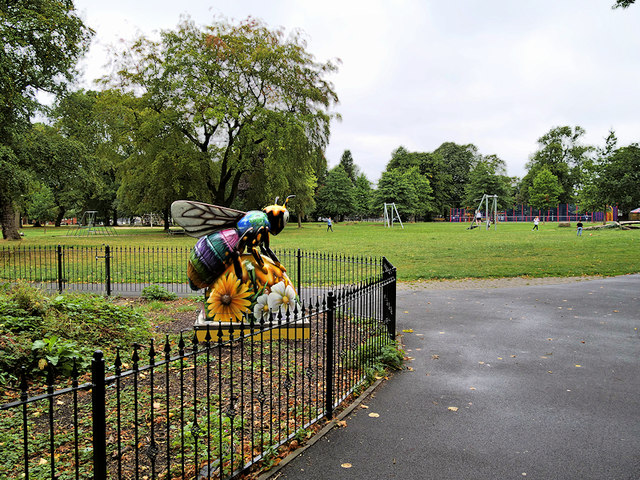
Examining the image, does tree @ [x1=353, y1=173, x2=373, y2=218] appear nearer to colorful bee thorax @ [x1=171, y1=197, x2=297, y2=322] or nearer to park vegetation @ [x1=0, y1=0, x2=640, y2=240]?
park vegetation @ [x1=0, y1=0, x2=640, y2=240]

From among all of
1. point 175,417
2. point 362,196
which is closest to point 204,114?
point 175,417

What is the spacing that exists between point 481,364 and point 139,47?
120ft

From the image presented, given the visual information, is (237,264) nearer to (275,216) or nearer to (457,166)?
(275,216)

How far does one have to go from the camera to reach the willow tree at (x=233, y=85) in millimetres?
32156

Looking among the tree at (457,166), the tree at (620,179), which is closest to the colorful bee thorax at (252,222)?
the tree at (620,179)

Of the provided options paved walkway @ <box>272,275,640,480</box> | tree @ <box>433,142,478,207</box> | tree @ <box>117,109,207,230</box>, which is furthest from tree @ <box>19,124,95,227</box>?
tree @ <box>433,142,478,207</box>

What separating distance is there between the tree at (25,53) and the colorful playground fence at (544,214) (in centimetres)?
6641

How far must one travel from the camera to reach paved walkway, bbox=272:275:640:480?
3.66 m

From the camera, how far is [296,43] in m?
35.8

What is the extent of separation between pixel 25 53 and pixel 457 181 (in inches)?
3320

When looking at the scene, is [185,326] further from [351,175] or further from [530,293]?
[351,175]

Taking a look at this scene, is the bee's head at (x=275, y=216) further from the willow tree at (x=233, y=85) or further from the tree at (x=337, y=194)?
the tree at (x=337, y=194)

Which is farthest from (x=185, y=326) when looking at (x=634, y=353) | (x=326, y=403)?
(x=634, y=353)

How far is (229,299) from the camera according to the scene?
711 cm
